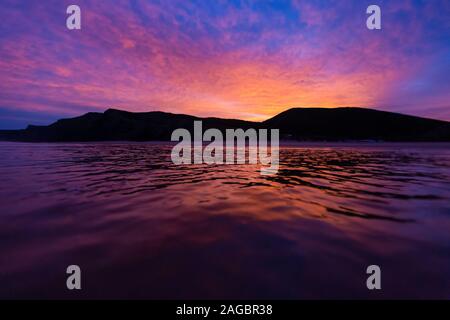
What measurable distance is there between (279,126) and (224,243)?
66.5 m

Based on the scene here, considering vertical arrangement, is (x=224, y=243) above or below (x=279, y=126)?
below

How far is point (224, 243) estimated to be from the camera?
2854 mm

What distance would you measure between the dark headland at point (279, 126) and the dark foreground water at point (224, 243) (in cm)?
4545

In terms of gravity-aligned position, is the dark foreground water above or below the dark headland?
below

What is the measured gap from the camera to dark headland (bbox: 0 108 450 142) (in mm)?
51031

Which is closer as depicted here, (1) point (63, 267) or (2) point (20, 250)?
(1) point (63, 267)

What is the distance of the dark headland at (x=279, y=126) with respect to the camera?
167ft

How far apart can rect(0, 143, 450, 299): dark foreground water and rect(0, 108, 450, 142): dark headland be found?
149 feet

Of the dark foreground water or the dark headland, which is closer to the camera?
the dark foreground water

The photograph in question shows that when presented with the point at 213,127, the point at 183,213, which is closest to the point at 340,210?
the point at 183,213
